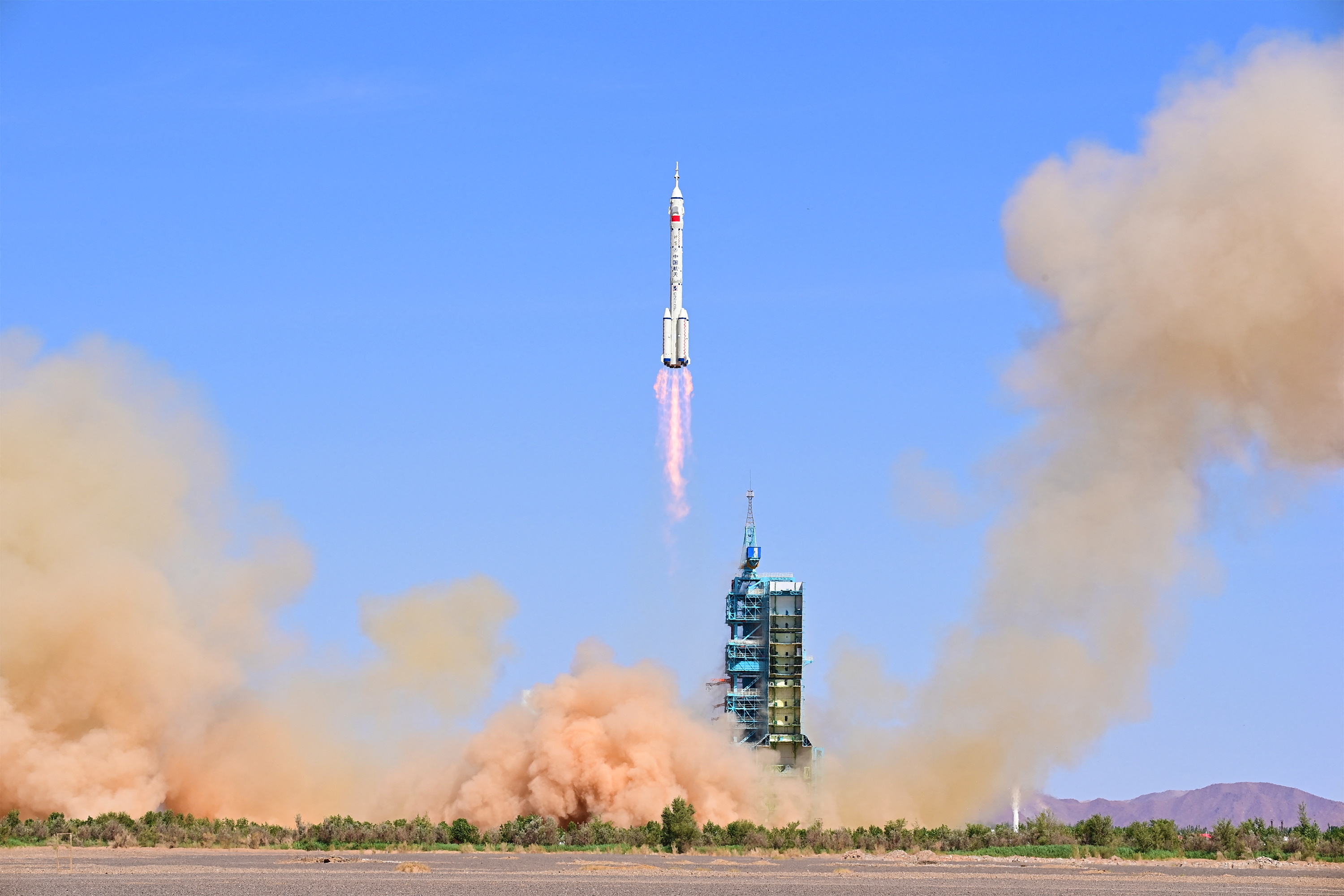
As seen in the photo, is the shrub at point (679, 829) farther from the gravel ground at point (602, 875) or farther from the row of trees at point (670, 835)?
the gravel ground at point (602, 875)

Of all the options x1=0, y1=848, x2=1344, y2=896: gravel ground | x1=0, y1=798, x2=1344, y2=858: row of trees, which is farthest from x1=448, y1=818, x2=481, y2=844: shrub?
x1=0, y1=848, x2=1344, y2=896: gravel ground

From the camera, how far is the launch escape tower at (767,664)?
12838 cm

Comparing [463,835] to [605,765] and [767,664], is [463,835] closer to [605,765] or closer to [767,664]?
[605,765]

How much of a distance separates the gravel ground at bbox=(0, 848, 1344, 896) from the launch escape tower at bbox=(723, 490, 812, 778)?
25.1 m

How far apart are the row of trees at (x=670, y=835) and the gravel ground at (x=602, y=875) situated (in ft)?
9.04

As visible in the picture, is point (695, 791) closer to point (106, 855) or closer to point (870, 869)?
point (870, 869)

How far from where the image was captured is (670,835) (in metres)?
103

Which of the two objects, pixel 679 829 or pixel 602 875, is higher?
pixel 679 829

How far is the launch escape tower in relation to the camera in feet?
421

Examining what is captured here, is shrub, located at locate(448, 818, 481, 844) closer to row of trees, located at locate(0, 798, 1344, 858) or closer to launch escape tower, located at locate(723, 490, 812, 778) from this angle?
row of trees, located at locate(0, 798, 1344, 858)

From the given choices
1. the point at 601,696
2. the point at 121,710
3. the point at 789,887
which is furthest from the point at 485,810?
the point at 789,887

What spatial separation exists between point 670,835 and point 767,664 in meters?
28.2

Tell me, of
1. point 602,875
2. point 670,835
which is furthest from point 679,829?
point 602,875

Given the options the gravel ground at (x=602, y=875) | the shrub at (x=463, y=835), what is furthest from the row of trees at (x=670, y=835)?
the gravel ground at (x=602, y=875)
